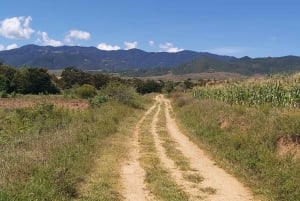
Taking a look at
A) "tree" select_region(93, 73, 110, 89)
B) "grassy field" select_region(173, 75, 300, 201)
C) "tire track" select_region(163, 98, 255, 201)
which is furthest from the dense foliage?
"tire track" select_region(163, 98, 255, 201)

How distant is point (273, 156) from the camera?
47.2 feet

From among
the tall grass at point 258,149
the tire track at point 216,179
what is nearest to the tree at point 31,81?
the tall grass at point 258,149

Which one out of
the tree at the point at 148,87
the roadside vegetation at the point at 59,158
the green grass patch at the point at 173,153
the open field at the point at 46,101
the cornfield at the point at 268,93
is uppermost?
the cornfield at the point at 268,93

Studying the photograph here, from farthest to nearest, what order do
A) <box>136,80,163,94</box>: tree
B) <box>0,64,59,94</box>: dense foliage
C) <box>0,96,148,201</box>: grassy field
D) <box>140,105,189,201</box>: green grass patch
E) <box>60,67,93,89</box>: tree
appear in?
<box>136,80,163,94</box>: tree → <box>60,67,93,89</box>: tree → <box>0,64,59,94</box>: dense foliage → <box>140,105,189,201</box>: green grass patch → <box>0,96,148,201</box>: grassy field

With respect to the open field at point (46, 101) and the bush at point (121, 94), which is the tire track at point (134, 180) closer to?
the open field at point (46, 101)

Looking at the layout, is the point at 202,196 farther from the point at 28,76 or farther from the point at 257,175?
the point at 28,76

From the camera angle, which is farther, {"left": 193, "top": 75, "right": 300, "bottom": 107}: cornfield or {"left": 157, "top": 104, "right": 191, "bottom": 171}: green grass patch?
{"left": 193, "top": 75, "right": 300, "bottom": 107}: cornfield

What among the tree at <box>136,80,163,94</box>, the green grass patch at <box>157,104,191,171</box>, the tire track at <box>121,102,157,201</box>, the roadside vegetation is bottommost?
the tree at <box>136,80,163,94</box>

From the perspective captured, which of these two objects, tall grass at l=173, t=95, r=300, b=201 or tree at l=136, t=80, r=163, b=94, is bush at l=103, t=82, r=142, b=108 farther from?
tree at l=136, t=80, r=163, b=94

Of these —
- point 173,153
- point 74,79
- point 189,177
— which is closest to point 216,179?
point 189,177

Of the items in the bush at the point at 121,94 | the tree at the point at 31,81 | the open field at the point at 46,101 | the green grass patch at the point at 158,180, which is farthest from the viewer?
the tree at the point at 31,81

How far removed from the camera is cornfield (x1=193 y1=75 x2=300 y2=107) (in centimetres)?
2333

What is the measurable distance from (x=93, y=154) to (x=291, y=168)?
23.3ft

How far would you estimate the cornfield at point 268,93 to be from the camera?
23328mm
